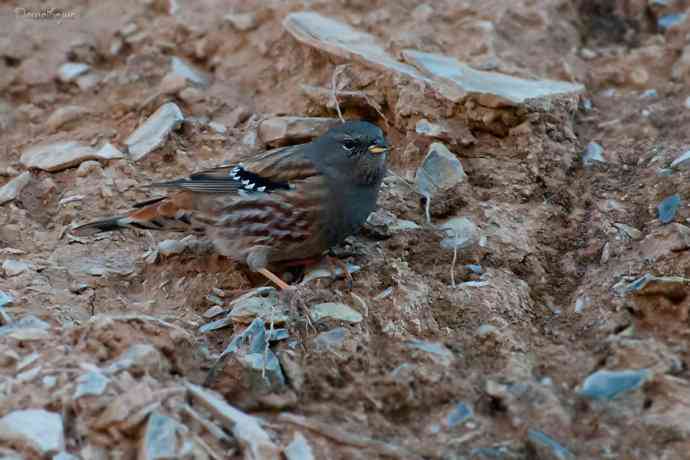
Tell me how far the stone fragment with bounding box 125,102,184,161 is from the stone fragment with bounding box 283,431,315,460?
2.74 meters

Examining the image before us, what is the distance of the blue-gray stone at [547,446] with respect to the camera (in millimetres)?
3887

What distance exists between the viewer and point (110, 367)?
4.12 meters

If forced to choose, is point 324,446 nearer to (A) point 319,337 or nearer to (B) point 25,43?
(A) point 319,337

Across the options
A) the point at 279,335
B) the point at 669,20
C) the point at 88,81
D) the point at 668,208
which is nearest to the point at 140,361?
the point at 279,335

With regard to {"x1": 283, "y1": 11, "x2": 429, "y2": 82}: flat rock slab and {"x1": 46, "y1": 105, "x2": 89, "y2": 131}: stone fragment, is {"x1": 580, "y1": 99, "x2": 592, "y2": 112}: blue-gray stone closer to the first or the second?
{"x1": 283, "y1": 11, "x2": 429, "y2": 82}: flat rock slab

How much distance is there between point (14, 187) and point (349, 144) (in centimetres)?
206

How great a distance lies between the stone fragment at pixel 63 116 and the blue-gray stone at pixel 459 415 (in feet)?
11.9

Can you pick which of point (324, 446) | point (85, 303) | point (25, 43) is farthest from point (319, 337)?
point (25, 43)

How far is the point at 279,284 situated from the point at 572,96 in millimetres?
2295

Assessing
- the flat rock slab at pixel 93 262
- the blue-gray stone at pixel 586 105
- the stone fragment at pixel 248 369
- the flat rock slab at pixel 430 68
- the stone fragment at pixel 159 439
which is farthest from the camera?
the blue-gray stone at pixel 586 105

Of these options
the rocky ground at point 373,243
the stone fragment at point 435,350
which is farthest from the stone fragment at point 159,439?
the stone fragment at point 435,350

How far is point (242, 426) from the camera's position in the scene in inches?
157

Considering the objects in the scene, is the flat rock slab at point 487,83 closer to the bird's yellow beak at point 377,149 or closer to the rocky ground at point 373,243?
the rocky ground at point 373,243

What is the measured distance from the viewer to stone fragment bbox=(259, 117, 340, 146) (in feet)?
20.3
